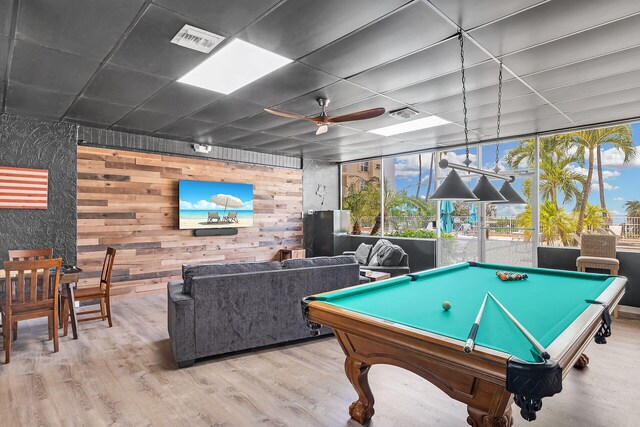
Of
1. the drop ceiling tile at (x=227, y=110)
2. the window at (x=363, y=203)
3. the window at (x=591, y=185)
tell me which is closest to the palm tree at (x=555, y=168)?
the window at (x=591, y=185)

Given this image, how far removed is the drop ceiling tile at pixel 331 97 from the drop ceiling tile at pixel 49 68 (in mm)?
2039

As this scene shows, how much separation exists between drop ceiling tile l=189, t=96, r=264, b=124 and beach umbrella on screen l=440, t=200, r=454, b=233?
445 centimetres

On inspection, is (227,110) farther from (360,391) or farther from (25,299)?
(360,391)

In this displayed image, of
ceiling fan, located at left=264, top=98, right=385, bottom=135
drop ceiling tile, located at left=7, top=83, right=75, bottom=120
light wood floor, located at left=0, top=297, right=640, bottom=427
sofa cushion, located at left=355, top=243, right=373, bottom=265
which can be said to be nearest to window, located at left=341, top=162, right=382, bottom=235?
sofa cushion, located at left=355, top=243, right=373, bottom=265

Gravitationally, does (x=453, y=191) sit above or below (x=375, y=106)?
below

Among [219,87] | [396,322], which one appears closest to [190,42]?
[219,87]

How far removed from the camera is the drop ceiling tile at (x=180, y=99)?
390 cm

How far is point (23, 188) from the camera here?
4867mm

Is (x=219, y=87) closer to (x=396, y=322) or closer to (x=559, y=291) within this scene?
(x=396, y=322)

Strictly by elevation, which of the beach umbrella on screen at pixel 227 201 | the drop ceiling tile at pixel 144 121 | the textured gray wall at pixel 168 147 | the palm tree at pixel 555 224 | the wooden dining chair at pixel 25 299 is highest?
the drop ceiling tile at pixel 144 121

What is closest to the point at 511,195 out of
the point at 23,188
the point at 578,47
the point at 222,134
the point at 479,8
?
the point at 578,47

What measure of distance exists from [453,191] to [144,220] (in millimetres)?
5219

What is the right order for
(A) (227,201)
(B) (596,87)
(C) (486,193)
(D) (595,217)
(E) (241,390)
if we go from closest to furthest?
1. (E) (241,390)
2. (C) (486,193)
3. (B) (596,87)
4. (A) (227,201)
5. (D) (595,217)

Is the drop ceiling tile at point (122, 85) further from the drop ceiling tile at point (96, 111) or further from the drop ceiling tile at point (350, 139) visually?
the drop ceiling tile at point (350, 139)
